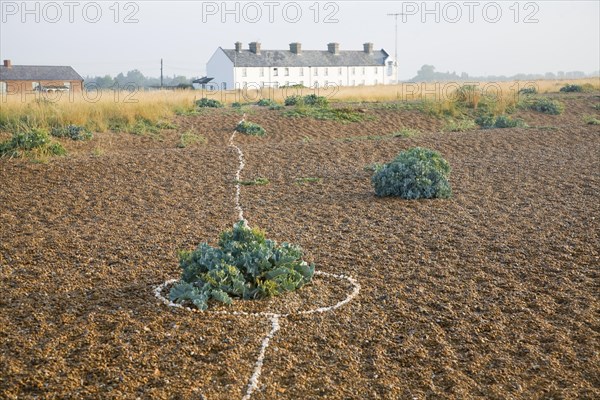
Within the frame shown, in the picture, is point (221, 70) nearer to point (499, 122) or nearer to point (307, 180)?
point (499, 122)

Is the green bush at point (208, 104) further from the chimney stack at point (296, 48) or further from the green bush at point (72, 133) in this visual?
the chimney stack at point (296, 48)

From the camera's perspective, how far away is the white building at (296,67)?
57031 millimetres

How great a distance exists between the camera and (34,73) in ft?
173

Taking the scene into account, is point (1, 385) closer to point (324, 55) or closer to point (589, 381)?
point (589, 381)

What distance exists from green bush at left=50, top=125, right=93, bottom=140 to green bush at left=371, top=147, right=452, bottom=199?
641cm

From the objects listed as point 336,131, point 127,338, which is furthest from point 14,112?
point 127,338

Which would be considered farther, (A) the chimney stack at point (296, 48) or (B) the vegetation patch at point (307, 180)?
(A) the chimney stack at point (296, 48)

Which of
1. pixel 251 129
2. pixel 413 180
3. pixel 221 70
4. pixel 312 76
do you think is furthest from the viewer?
pixel 312 76

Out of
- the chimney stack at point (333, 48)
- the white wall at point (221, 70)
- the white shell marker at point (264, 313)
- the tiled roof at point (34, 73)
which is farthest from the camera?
the chimney stack at point (333, 48)

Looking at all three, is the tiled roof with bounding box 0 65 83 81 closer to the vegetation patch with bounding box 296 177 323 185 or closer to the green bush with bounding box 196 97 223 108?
the green bush with bounding box 196 97 223 108

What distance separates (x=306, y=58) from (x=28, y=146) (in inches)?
2038

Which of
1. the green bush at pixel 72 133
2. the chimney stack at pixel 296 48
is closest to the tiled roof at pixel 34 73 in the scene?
the chimney stack at pixel 296 48

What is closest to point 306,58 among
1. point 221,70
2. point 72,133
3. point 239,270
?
point 221,70

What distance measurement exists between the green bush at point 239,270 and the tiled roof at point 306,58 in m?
52.1
